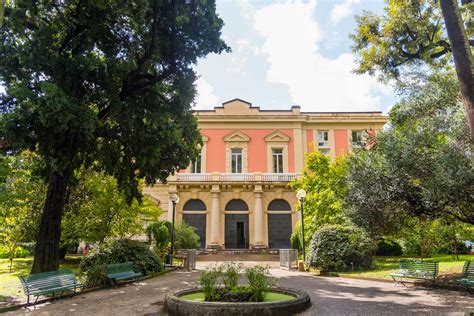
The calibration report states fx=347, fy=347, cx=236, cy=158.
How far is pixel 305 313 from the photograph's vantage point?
7.56m

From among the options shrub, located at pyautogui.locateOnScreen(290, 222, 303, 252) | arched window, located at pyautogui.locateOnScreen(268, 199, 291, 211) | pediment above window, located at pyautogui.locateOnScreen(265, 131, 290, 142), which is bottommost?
shrub, located at pyautogui.locateOnScreen(290, 222, 303, 252)

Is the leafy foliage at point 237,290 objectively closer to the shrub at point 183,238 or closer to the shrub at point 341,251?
the shrub at point 341,251

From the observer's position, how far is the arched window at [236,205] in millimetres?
30641

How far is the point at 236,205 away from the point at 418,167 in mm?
21539

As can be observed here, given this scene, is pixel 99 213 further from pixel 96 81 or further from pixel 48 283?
pixel 48 283

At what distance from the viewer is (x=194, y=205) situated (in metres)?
30.7

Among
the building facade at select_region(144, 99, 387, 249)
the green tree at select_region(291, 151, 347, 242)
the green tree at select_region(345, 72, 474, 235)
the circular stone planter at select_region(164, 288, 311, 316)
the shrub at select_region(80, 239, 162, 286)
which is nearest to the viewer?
the circular stone planter at select_region(164, 288, 311, 316)

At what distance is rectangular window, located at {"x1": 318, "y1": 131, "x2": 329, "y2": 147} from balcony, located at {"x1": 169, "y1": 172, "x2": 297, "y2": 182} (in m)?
4.40

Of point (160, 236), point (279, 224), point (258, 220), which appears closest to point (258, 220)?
point (258, 220)

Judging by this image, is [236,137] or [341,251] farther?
[236,137]

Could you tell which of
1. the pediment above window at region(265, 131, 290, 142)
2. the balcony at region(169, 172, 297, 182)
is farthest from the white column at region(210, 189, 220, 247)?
the pediment above window at region(265, 131, 290, 142)

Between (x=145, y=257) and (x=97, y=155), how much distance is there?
482cm

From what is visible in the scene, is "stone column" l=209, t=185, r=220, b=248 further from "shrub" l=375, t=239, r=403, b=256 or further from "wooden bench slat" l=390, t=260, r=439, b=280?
"wooden bench slat" l=390, t=260, r=439, b=280

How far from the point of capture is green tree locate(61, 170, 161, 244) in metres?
17.1
